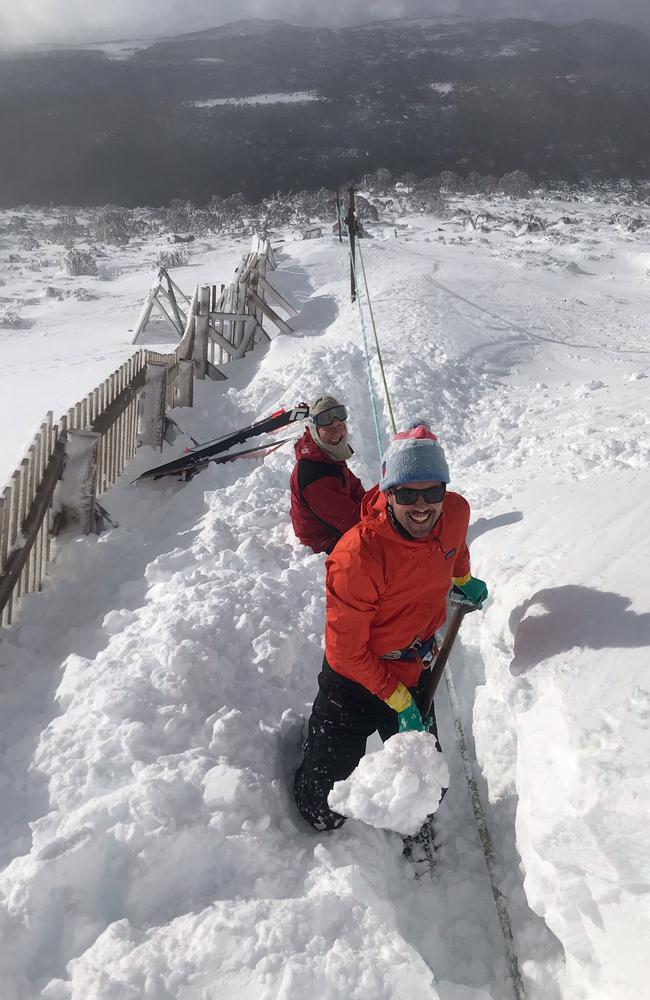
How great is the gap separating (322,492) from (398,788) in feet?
6.98

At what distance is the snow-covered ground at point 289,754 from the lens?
6.51ft

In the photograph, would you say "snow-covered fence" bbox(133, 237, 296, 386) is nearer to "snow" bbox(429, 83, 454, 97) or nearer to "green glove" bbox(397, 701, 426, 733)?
"green glove" bbox(397, 701, 426, 733)

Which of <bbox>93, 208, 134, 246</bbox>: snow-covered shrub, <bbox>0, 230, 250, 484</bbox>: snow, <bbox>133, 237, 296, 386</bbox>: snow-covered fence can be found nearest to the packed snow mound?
<bbox>0, 230, 250, 484</bbox>: snow

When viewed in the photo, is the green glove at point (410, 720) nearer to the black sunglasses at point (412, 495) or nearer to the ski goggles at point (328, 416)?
the black sunglasses at point (412, 495)

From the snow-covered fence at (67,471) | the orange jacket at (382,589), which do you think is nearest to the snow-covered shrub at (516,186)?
the snow-covered fence at (67,471)

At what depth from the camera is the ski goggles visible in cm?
397

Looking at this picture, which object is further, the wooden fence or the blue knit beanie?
the wooden fence

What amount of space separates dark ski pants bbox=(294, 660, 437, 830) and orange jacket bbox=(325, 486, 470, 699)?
18 centimetres

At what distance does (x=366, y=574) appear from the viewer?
7.57 feet

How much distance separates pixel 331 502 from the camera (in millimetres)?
4000

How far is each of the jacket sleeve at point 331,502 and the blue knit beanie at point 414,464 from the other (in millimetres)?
1639

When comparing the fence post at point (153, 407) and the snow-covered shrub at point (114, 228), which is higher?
the fence post at point (153, 407)

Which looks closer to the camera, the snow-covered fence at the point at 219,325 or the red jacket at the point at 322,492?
the red jacket at the point at 322,492

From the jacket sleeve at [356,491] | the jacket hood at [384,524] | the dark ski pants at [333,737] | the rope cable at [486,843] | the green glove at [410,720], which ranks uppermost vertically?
the jacket hood at [384,524]
